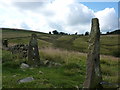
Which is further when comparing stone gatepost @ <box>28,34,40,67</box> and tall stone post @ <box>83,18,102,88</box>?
stone gatepost @ <box>28,34,40,67</box>

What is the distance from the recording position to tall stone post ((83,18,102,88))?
10.7m

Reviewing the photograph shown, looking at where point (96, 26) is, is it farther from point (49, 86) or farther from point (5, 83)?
point (5, 83)

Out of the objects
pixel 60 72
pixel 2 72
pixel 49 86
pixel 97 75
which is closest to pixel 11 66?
pixel 2 72

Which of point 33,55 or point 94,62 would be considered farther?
point 33,55

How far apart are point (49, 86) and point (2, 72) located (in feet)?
17.4

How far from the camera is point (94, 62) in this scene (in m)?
11.1

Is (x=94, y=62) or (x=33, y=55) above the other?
(x=94, y=62)

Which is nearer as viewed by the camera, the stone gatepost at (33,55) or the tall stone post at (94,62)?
the tall stone post at (94,62)

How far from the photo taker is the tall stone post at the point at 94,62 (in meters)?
10.7

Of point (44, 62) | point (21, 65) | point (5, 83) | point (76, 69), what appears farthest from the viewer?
point (44, 62)

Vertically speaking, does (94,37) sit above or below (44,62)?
above

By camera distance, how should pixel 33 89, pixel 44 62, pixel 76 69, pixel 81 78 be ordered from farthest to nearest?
1. pixel 44 62
2. pixel 76 69
3. pixel 81 78
4. pixel 33 89

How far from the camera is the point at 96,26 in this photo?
1195 cm

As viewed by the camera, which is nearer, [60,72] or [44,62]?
[60,72]
